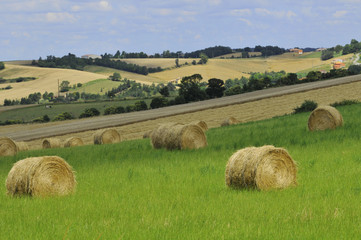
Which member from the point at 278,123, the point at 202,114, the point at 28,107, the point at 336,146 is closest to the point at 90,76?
the point at 28,107

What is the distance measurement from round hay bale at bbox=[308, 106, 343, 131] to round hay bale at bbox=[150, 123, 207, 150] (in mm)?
6820

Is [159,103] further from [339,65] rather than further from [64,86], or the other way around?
[339,65]

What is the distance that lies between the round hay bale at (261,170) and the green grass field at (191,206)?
34 centimetres

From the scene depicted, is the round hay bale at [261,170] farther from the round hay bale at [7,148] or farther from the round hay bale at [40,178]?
the round hay bale at [7,148]

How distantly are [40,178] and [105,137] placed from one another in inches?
1012

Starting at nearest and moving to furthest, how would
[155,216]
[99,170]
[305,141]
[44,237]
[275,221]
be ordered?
1. [44,237]
2. [275,221]
3. [155,216]
4. [99,170]
5. [305,141]

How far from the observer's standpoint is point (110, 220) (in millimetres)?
10422

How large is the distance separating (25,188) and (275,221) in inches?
285

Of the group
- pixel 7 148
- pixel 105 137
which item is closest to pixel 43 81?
pixel 105 137

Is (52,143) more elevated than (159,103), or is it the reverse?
(52,143)

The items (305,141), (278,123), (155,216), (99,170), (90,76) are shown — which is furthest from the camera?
(90,76)

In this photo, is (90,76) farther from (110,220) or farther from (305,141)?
(110,220)

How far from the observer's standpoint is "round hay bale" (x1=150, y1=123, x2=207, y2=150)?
24.8 m

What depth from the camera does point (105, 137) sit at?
3953cm
